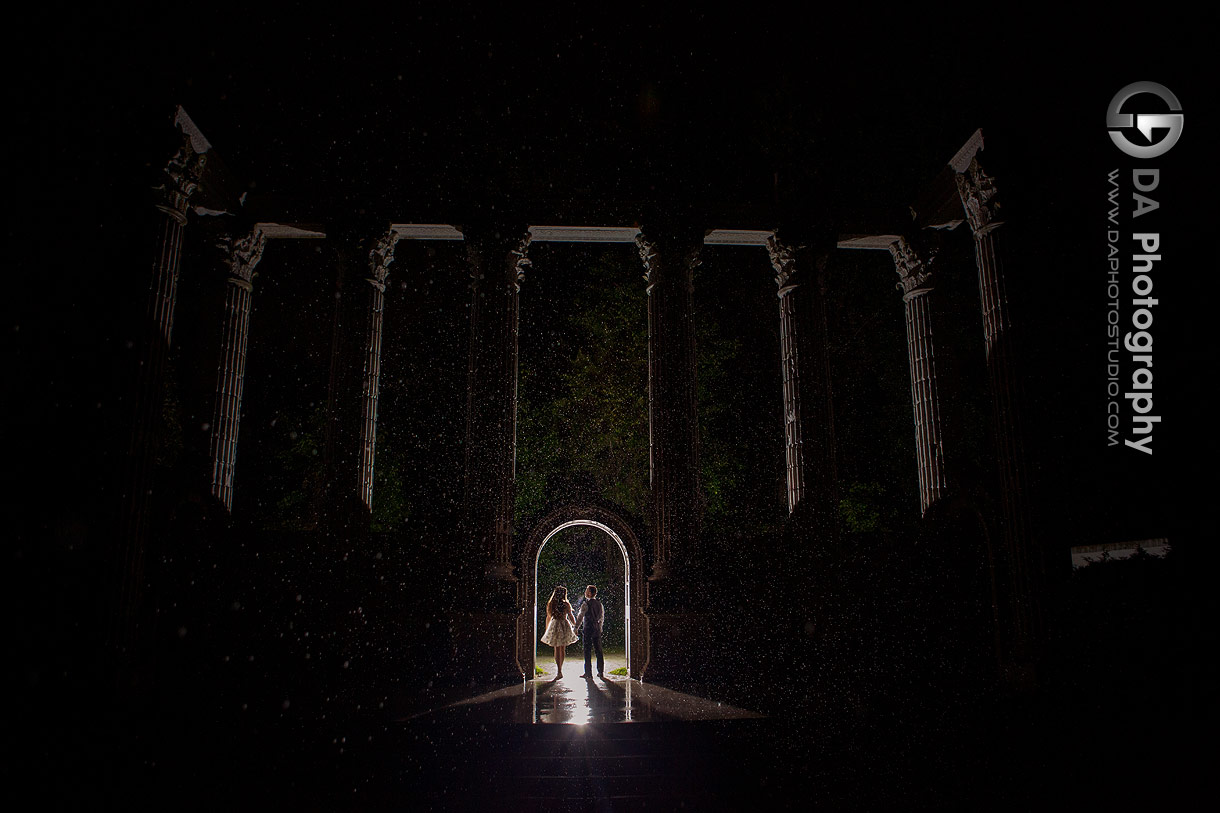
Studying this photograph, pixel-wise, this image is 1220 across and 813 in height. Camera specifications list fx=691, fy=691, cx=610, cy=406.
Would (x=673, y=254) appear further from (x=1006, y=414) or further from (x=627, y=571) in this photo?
(x=1006, y=414)

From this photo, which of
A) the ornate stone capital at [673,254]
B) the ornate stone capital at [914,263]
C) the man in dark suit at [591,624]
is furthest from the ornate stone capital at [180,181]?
the ornate stone capital at [914,263]

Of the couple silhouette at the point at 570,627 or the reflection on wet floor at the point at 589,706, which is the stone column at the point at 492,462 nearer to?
the reflection on wet floor at the point at 589,706

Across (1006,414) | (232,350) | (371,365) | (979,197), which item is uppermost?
(979,197)

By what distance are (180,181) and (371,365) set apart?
4553 mm

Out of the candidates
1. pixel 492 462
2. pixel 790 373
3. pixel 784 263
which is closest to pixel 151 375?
pixel 492 462

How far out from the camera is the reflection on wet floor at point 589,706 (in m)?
8.41

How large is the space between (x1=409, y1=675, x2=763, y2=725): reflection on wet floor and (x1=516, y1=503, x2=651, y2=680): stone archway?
27.4 inches

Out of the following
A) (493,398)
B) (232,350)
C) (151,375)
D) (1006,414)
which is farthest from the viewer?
(232,350)

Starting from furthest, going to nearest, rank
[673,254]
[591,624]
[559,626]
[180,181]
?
[673,254] < [559,626] < [591,624] < [180,181]

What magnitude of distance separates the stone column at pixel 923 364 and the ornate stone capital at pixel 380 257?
36.5ft

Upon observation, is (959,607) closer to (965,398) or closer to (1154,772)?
(1154,772)

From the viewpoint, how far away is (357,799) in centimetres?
597

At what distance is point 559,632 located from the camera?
14117 millimetres

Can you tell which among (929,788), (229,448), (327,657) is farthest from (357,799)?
(229,448)
